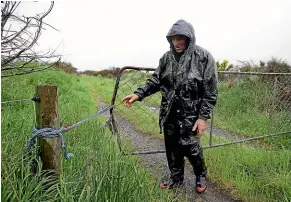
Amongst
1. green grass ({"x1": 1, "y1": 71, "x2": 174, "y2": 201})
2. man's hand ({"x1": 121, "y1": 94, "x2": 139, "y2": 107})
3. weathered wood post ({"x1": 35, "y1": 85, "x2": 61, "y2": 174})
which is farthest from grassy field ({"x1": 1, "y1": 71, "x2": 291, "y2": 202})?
man's hand ({"x1": 121, "y1": 94, "x2": 139, "y2": 107})

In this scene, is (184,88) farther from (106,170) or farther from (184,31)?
(106,170)

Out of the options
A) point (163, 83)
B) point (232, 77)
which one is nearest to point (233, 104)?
point (232, 77)

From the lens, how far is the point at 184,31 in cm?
345

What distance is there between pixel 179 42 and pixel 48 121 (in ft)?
5.86

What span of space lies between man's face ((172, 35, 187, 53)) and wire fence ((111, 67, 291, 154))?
1.67 meters

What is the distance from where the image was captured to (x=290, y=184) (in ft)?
12.3

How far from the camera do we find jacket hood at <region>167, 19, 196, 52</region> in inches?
136

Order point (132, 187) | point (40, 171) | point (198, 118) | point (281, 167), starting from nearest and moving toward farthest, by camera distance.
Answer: point (40, 171)
point (132, 187)
point (198, 118)
point (281, 167)

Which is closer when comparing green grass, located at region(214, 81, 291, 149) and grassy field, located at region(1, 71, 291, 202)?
grassy field, located at region(1, 71, 291, 202)

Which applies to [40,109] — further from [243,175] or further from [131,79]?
[243,175]

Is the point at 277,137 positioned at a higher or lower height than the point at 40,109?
lower

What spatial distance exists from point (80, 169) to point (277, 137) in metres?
4.79

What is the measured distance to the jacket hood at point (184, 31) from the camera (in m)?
3.46

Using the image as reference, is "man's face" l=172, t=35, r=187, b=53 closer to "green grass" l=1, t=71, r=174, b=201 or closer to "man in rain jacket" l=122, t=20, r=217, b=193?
"man in rain jacket" l=122, t=20, r=217, b=193
